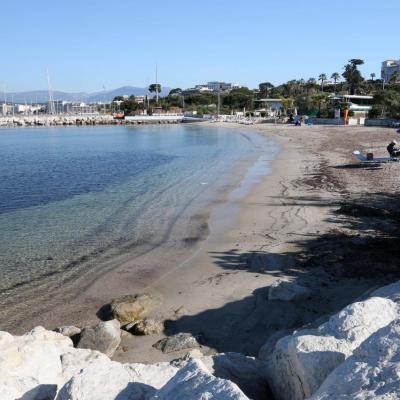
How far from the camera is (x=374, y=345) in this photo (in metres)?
4.00

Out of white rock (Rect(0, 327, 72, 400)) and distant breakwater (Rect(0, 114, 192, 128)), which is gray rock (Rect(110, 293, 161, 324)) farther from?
distant breakwater (Rect(0, 114, 192, 128))

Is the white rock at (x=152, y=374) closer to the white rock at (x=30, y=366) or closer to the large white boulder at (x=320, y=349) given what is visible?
the white rock at (x=30, y=366)

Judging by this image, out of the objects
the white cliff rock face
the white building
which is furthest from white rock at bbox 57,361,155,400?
the white building

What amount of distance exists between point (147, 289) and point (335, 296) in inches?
170

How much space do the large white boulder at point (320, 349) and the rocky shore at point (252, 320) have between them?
15 millimetres

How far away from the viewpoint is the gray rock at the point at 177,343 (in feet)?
26.4

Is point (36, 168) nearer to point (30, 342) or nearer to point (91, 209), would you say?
point (91, 209)

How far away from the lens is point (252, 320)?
8.94 meters

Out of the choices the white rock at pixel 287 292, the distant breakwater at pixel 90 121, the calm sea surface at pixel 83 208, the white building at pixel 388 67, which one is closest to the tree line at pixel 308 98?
the distant breakwater at pixel 90 121

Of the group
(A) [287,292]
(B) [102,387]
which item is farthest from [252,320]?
(B) [102,387]

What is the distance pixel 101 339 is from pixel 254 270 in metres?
4.61

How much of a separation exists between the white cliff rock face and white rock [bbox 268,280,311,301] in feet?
13.7

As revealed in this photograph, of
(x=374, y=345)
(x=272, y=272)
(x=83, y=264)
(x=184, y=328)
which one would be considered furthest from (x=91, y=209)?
(x=374, y=345)

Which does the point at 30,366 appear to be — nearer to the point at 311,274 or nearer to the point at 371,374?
the point at 371,374
